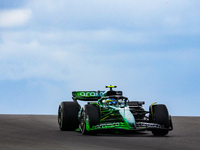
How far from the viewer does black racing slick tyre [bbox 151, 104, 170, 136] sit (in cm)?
1805

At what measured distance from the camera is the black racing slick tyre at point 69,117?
67.9 feet

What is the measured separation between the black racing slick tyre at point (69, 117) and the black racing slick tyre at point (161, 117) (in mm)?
3820

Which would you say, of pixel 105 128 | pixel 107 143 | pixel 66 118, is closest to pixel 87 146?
pixel 107 143

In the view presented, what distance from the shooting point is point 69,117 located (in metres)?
20.7

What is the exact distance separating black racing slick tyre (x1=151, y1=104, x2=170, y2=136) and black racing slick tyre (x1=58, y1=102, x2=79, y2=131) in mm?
3820

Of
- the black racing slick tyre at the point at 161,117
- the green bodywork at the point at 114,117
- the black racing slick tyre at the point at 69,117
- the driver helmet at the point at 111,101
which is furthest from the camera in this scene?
the black racing slick tyre at the point at 69,117

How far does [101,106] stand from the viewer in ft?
61.7

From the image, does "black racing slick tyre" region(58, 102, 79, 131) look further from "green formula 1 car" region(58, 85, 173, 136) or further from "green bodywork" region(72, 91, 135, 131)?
"green bodywork" region(72, 91, 135, 131)

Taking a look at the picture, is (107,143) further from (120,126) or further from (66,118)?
(66,118)

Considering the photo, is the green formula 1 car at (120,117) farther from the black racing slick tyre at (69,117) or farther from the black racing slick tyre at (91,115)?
the black racing slick tyre at (69,117)

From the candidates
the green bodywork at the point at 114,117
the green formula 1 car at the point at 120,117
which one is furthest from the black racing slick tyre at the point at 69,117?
the green bodywork at the point at 114,117

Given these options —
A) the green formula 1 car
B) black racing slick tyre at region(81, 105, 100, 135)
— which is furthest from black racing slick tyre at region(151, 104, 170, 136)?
black racing slick tyre at region(81, 105, 100, 135)

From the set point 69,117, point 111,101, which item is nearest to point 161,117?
point 111,101

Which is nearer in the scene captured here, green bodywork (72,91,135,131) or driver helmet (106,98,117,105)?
green bodywork (72,91,135,131)
